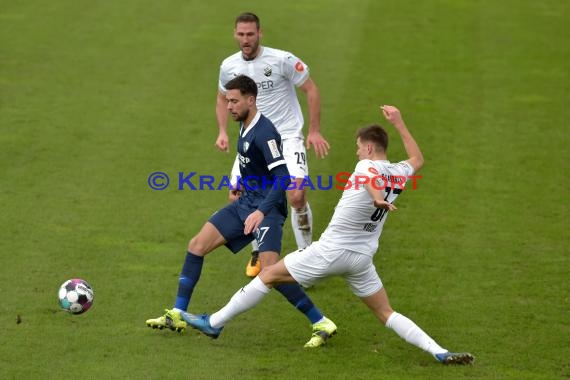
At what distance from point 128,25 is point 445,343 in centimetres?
1226

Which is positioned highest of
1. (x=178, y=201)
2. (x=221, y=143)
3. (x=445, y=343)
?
(x=221, y=143)

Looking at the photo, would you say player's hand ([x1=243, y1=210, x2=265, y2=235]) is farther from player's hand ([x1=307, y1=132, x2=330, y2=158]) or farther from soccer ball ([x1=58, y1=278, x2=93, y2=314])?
player's hand ([x1=307, y1=132, x2=330, y2=158])

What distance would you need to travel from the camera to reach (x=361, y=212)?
8.79 metres

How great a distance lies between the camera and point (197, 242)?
32.2ft

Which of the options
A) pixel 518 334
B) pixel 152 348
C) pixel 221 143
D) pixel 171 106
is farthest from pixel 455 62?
pixel 152 348

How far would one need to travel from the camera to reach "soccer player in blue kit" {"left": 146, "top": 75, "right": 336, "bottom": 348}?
30.6ft

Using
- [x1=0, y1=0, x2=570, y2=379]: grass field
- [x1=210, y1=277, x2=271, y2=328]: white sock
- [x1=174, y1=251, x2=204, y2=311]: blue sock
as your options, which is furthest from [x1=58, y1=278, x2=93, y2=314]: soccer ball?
[x1=210, y1=277, x2=271, y2=328]: white sock

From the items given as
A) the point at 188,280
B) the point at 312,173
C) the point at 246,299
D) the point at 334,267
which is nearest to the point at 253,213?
the point at 246,299

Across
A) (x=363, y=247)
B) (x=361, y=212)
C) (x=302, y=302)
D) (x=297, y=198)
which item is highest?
(x=361, y=212)

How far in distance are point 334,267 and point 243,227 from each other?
1.25 metres

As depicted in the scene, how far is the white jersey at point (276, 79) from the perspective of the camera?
11.4 m

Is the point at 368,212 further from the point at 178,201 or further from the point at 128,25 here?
the point at 128,25

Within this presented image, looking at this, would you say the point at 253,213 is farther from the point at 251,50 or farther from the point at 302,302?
the point at 251,50

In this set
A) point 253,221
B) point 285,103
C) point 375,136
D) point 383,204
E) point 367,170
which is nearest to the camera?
point 383,204
